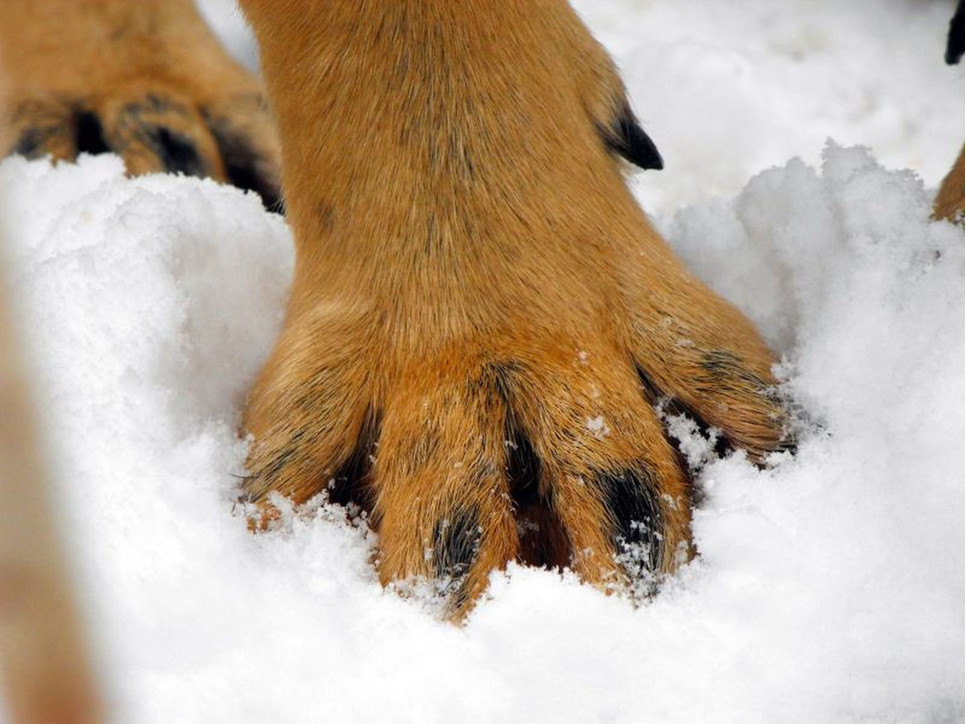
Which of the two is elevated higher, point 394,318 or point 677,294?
point 677,294

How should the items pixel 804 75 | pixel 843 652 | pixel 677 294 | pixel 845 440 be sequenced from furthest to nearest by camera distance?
pixel 804 75 → pixel 677 294 → pixel 845 440 → pixel 843 652

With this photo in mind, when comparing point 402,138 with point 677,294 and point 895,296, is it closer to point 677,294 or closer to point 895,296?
point 677,294

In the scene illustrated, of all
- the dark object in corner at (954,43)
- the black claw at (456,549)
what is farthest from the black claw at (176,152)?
the dark object in corner at (954,43)

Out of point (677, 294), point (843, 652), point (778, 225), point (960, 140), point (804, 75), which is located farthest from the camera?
point (804, 75)

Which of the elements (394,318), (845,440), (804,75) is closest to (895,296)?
(845,440)

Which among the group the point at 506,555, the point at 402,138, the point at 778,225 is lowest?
the point at 506,555

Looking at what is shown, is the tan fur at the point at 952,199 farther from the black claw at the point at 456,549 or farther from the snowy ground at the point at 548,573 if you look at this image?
the black claw at the point at 456,549

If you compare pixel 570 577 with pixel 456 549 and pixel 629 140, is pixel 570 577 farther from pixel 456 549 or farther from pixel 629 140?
pixel 629 140
